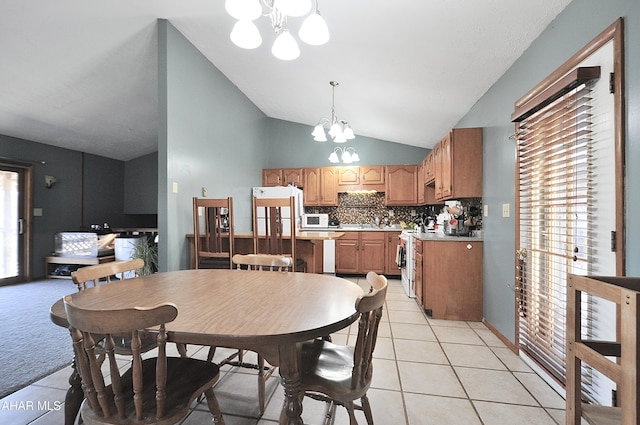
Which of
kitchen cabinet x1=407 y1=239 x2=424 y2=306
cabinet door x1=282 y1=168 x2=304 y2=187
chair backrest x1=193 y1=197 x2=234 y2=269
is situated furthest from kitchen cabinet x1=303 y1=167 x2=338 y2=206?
chair backrest x1=193 y1=197 x2=234 y2=269

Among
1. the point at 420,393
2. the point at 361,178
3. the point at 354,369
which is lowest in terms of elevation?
the point at 420,393

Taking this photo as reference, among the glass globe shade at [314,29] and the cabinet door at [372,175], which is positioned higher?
the glass globe shade at [314,29]

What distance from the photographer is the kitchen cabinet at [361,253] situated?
16.9 ft

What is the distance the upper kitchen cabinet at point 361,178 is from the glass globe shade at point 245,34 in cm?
405

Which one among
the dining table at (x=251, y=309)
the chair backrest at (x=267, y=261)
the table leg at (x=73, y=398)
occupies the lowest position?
the table leg at (x=73, y=398)

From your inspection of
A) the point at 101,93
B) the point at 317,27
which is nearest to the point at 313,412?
the point at 317,27

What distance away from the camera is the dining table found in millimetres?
993

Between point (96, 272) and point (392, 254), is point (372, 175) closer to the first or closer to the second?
point (392, 254)

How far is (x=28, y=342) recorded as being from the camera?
2.56 m

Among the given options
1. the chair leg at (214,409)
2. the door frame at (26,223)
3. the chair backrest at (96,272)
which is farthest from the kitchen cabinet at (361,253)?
the door frame at (26,223)

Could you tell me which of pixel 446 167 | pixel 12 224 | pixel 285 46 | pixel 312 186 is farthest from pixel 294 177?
pixel 12 224

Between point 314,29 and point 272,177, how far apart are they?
4409 millimetres

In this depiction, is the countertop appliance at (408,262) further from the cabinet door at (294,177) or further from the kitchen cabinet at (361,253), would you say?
the cabinet door at (294,177)

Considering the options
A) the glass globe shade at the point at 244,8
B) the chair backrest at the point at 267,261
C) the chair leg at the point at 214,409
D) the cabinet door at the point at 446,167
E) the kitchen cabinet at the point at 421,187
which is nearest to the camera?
the chair leg at the point at 214,409
